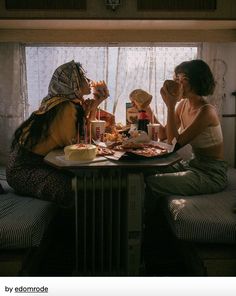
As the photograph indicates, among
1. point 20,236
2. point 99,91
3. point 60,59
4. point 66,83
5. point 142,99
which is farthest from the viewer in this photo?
point 60,59

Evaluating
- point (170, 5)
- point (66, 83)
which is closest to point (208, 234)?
point (66, 83)

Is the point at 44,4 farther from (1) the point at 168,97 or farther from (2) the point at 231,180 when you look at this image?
(2) the point at 231,180

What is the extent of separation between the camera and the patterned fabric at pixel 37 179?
139 cm

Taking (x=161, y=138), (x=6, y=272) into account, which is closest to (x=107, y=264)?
(x=6, y=272)

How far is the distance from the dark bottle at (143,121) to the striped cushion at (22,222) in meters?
0.59

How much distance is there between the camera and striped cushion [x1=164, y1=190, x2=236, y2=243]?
117cm

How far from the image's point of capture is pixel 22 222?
1.17 m

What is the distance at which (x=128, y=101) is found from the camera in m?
2.11

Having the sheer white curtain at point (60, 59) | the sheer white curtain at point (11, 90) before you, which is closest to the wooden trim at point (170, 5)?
Answer: the sheer white curtain at point (60, 59)

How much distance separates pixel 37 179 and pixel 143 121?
0.58 meters

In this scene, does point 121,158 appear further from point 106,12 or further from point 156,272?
point 106,12

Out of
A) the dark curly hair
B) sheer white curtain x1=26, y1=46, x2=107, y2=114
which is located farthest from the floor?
sheer white curtain x1=26, y1=46, x2=107, y2=114

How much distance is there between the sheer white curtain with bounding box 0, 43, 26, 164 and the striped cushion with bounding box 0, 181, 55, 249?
87 cm

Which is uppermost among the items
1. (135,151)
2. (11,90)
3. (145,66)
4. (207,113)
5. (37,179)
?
(145,66)
